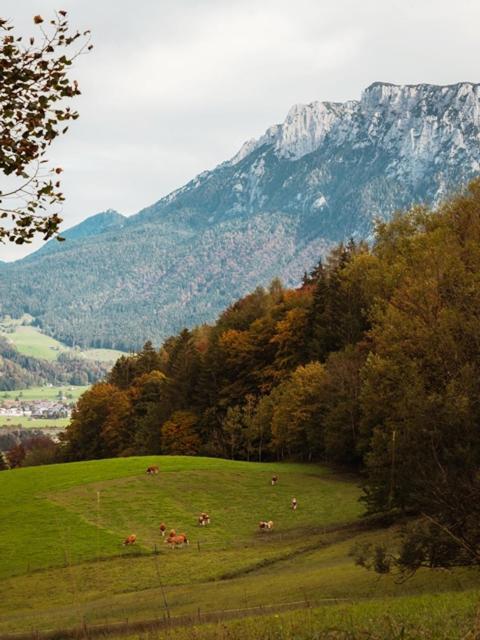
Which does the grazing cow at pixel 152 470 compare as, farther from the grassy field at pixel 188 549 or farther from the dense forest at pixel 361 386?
the dense forest at pixel 361 386

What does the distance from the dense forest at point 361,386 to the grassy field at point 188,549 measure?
8.73 ft

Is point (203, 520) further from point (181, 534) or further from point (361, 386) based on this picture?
point (361, 386)

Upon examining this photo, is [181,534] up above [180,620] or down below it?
below

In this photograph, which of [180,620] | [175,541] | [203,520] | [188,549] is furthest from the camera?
[203,520]

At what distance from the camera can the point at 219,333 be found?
97375mm

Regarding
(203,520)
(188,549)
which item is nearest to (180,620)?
(188,549)

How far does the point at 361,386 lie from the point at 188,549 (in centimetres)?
2352

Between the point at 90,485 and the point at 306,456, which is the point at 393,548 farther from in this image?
the point at 306,456

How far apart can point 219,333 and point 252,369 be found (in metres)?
9.31

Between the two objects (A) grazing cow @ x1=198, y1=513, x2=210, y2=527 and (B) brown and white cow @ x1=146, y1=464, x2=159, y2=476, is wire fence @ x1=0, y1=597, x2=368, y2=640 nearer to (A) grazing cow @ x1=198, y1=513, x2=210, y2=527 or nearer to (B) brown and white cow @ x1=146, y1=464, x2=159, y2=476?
(A) grazing cow @ x1=198, y1=513, x2=210, y2=527

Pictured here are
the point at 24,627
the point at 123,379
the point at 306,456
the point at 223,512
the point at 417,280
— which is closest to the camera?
the point at 24,627

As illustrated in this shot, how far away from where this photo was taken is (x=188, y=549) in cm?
4344

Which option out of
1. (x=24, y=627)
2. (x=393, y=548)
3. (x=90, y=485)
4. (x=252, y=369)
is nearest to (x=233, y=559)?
(x=393, y=548)

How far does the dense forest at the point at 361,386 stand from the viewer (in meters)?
23.0
